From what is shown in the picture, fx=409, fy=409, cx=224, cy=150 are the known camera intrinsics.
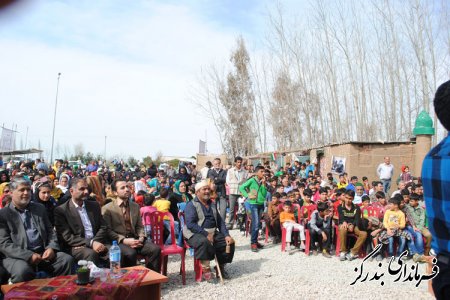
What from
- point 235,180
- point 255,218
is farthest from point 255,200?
point 235,180

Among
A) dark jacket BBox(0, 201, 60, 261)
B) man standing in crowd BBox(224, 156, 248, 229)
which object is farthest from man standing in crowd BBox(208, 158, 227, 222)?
dark jacket BBox(0, 201, 60, 261)

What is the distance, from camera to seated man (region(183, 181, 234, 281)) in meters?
5.77

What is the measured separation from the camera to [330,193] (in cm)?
1020

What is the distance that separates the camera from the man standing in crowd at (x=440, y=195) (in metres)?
1.79

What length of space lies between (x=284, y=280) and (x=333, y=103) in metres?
14.8

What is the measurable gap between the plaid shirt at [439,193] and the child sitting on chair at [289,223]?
6121mm

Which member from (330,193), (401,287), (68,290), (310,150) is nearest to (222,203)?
(330,193)

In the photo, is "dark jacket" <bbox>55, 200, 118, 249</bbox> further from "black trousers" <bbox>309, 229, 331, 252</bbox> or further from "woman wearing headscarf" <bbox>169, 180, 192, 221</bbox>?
"black trousers" <bbox>309, 229, 331, 252</bbox>

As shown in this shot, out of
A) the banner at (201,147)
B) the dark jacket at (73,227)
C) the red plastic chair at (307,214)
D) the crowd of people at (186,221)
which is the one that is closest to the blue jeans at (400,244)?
the crowd of people at (186,221)

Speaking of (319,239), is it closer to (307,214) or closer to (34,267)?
(307,214)

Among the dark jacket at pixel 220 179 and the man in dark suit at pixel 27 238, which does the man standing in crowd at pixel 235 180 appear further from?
the man in dark suit at pixel 27 238

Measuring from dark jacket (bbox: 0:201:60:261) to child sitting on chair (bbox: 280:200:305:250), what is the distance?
449cm

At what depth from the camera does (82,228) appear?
5.19 m

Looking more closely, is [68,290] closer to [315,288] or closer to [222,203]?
[315,288]
